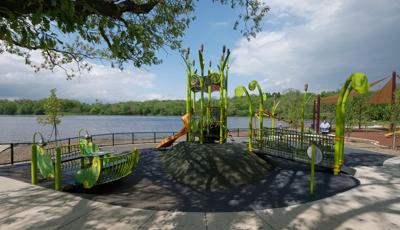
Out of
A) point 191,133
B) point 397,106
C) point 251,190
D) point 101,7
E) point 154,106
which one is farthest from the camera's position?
point 154,106

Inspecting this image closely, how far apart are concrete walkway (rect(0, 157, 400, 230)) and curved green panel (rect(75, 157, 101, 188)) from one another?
61 centimetres

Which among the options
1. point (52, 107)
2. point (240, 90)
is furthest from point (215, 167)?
point (52, 107)

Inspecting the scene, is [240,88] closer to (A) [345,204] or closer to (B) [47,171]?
(A) [345,204]

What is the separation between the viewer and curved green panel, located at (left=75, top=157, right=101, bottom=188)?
7313mm

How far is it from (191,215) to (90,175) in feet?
11.0

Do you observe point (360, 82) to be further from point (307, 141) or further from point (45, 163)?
point (45, 163)

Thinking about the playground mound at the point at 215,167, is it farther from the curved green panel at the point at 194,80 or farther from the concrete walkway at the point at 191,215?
the curved green panel at the point at 194,80

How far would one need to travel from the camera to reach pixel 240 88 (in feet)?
41.3

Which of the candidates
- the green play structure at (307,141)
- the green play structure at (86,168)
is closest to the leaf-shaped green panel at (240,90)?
the green play structure at (307,141)

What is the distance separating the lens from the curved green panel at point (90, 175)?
24.0 ft

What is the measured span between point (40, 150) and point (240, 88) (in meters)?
8.40

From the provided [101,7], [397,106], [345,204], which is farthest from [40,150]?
[397,106]

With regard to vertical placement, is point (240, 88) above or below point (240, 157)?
above

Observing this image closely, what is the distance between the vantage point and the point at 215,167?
888 centimetres
